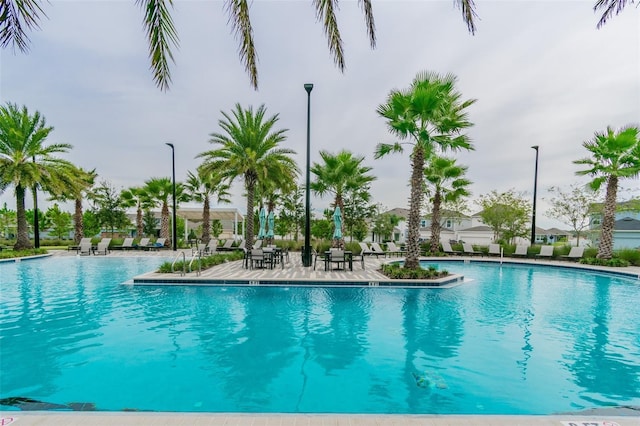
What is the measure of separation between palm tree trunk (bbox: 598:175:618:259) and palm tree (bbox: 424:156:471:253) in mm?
A: 6952

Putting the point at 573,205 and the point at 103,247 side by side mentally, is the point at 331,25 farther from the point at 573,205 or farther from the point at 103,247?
the point at 573,205

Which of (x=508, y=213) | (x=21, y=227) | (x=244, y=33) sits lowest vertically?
(x=21, y=227)

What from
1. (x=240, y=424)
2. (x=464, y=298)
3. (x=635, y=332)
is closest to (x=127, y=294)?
(x=240, y=424)

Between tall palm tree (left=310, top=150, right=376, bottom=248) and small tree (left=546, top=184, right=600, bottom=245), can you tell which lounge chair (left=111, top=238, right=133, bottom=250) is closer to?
tall palm tree (left=310, top=150, right=376, bottom=248)

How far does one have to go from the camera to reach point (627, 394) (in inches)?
170

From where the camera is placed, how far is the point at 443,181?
21.8 metres

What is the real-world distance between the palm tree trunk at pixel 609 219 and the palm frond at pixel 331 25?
19.3 meters

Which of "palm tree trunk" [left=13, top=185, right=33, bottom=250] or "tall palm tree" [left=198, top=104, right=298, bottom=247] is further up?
"tall palm tree" [left=198, top=104, right=298, bottom=247]

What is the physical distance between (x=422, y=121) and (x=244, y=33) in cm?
983

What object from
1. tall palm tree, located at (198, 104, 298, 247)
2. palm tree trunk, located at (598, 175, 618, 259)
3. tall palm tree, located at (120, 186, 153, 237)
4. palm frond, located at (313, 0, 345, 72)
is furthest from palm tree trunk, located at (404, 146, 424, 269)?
tall palm tree, located at (120, 186, 153, 237)

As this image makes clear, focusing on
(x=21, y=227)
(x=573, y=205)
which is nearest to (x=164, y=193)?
(x=21, y=227)

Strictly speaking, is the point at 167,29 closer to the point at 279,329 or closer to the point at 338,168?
the point at 279,329

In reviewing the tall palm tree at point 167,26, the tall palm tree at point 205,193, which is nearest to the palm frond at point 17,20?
the tall palm tree at point 167,26

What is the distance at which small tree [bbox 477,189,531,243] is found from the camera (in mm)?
26281
